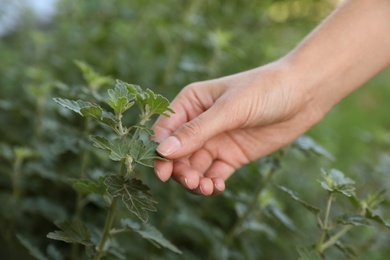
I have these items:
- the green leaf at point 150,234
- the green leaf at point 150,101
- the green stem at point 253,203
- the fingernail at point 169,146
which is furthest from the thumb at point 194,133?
the green stem at point 253,203

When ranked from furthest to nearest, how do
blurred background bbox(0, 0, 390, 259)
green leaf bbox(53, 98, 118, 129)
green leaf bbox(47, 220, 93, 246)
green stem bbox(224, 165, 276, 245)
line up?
blurred background bbox(0, 0, 390, 259) < green stem bbox(224, 165, 276, 245) < green leaf bbox(47, 220, 93, 246) < green leaf bbox(53, 98, 118, 129)

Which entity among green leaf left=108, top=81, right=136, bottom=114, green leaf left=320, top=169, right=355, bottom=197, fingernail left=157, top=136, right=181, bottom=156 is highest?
green leaf left=108, top=81, right=136, bottom=114

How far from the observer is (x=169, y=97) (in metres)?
2.67

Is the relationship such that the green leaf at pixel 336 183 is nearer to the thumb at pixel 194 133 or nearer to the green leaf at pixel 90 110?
the thumb at pixel 194 133

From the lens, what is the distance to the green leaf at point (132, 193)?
1.26 meters

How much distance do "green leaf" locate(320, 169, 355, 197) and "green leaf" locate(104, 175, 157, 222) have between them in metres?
0.47

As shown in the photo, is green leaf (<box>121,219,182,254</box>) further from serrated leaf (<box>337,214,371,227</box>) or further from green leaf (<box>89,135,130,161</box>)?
serrated leaf (<box>337,214,371,227</box>)

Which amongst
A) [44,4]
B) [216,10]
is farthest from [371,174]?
[44,4]

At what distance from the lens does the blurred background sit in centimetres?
215

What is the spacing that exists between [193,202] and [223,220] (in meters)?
0.28

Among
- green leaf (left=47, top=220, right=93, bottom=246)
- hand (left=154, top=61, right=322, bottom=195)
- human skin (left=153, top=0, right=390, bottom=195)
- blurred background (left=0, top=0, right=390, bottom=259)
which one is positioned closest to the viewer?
green leaf (left=47, top=220, right=93, bottom=246)

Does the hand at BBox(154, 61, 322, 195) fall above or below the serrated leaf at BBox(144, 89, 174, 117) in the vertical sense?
below

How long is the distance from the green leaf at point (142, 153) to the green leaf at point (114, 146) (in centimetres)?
2

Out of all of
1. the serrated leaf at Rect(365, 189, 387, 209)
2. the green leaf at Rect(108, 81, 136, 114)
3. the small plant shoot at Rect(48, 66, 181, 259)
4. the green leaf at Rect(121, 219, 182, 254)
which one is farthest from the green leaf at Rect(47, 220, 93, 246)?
the serrated leaf at Rect(365, 189, 387, 209)
